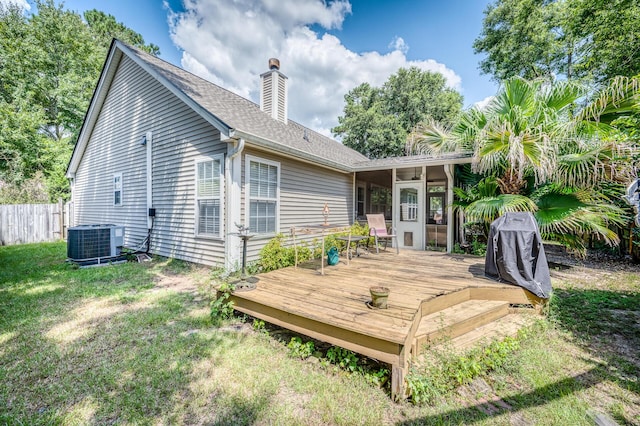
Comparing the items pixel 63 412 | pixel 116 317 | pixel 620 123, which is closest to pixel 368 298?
pixel 63 412

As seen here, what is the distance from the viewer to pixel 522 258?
3.79 metres

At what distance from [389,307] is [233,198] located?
11.9ft

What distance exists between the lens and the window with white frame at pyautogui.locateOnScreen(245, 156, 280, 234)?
18.3 feet

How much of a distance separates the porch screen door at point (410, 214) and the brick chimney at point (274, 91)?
4.76 metres

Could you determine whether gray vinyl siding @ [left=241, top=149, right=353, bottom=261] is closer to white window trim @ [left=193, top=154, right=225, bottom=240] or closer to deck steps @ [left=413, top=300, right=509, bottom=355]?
white window trim @ [left=193, top=154, right=225, bottom=240]

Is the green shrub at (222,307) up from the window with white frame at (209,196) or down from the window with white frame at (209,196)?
down

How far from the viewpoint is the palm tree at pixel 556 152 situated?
436 centimetres

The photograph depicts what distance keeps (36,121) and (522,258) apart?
2042 cm

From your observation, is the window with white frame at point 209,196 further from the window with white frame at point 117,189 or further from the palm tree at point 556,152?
the palm tree at point 556,152

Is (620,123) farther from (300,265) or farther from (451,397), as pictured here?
(300,265)

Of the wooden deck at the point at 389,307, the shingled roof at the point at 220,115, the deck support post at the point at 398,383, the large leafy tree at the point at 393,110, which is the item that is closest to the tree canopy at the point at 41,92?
the shingled roof at the point at 220,115

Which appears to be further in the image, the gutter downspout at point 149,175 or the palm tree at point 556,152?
the gutter downspout at point 149,175

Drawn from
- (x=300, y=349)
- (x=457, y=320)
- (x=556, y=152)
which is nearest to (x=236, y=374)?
(x=300, y=349)

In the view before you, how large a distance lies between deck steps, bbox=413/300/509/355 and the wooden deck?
1cm
